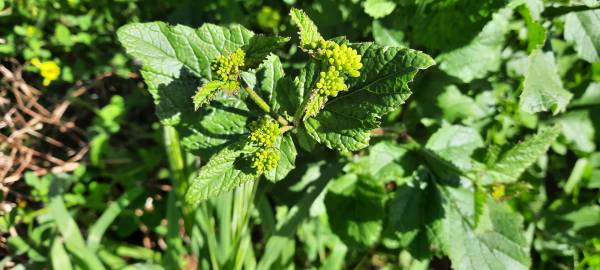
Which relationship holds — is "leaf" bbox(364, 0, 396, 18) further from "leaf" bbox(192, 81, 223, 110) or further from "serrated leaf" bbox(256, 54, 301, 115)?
"leaf" bbox(192, 81, 223, 110)

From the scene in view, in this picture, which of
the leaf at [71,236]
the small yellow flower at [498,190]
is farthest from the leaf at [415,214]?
the leaf at [71,236]

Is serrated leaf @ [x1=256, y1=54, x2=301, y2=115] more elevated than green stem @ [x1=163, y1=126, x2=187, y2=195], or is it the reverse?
serrated leaf @ [x1=256, y1=54, x2=301, y2=115]

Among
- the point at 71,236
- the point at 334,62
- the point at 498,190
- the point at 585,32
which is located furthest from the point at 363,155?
the point at 71,236

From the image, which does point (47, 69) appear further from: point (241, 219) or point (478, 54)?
point (478, 54)

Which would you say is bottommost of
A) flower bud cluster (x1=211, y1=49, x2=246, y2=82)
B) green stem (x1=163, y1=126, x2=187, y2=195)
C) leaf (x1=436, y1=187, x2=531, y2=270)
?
leaf (x1=436, y1=187, x2=531, y2=270)

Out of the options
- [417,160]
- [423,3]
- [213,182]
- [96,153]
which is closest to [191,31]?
[213,182]

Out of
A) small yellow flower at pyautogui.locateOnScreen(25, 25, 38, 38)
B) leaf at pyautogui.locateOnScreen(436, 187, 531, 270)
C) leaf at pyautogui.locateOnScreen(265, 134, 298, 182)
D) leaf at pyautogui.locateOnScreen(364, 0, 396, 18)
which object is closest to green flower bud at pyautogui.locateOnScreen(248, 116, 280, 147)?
leaf at pyautogui.locateOnScreen(265, 134, 298, 182)
